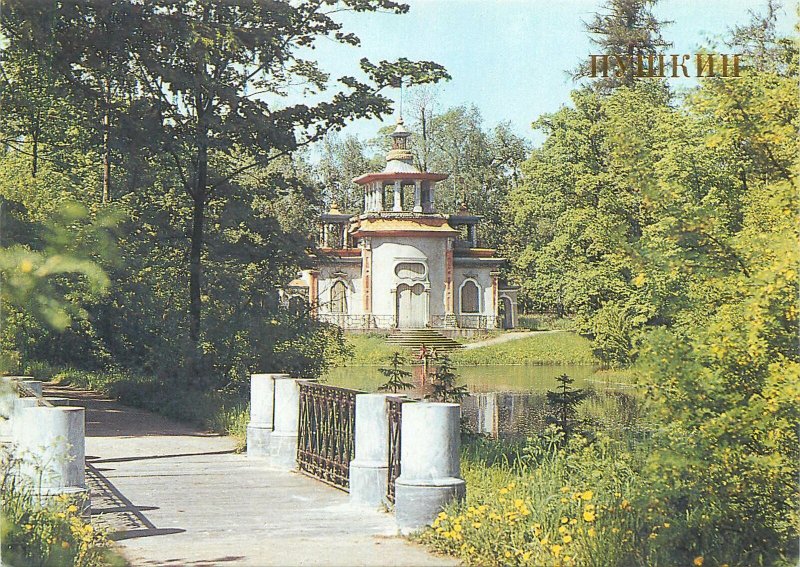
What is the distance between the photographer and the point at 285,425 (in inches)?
507

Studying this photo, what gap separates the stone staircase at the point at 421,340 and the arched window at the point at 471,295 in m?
5.74

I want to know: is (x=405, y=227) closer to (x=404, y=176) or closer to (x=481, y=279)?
(x=404, y=176)

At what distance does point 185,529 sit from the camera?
8789 millimetres

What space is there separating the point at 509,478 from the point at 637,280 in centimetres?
234

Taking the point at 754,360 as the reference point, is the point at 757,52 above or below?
above

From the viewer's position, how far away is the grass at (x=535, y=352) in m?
47.5

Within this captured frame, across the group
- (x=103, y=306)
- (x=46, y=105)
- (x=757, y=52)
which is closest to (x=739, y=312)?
(x=103, y=306)

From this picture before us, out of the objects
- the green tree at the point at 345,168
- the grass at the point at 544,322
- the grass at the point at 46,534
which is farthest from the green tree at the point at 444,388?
the green tree at the point at 345,168

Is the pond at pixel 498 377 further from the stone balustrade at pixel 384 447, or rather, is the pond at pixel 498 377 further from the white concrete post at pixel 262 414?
the stone balustrade at pixel 384 447

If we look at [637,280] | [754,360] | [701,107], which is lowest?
[754,360]

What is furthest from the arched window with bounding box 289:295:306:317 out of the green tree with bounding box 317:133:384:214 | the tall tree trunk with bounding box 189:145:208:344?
the green tree with bounding box 317:133:384:214

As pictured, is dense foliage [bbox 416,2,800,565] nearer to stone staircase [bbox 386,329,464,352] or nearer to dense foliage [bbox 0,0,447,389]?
dense foliage [bbox 0,0,447,389]

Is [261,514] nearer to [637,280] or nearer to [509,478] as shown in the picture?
[509,478]

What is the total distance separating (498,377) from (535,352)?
1034cm
